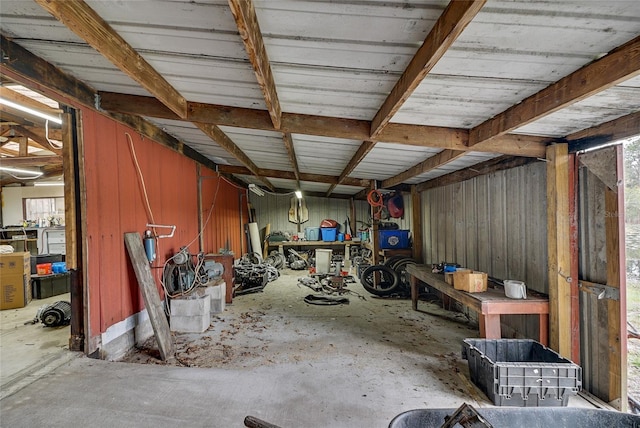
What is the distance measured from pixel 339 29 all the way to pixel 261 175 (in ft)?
18.2

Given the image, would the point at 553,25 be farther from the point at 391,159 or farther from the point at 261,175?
the point at 261,175

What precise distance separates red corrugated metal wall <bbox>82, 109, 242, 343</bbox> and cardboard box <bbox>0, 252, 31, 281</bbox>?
Result: 8.34ft

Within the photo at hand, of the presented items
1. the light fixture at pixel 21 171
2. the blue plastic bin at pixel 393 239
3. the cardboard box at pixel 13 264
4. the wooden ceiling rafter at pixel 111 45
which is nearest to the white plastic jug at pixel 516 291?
the blue plastic bin at pixel 393 239

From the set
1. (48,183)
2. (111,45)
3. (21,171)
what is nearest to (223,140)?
(111,45)

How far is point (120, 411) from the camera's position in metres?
2.08

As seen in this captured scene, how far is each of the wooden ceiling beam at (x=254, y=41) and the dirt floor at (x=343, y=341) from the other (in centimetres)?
264

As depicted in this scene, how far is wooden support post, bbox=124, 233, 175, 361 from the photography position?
327 centimetres

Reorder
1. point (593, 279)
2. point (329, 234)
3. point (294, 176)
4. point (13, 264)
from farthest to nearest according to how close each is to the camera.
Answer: point (329, 234) → point (294, 176) → point (13, 264) → point (593, 279)

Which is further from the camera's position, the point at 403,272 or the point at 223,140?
the point at 403,272

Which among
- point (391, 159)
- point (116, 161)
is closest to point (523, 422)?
point (391, 159)

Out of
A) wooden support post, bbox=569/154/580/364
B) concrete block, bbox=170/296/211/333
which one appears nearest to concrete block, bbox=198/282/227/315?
concrete block, bbox=170/296/211/333

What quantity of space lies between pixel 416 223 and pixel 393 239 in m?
0.60

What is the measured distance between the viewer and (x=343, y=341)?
3666 millimetres

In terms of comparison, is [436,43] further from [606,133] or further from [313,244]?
[313,244]
